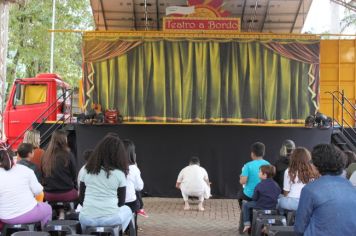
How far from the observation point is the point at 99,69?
1331 cm

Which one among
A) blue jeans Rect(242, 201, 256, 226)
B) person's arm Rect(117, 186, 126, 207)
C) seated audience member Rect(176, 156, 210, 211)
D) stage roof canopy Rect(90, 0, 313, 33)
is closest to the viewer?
person's arm Rect(117, 186, 126, 207)

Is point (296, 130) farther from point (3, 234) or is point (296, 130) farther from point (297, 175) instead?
point (3, 234)

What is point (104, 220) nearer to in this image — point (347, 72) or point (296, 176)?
point (296, 176)

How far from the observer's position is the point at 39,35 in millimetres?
26719

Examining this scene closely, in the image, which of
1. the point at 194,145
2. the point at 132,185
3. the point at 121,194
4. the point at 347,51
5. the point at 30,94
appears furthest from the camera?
the point at 30,94

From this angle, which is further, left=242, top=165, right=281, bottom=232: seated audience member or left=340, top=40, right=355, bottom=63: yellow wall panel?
left=340, top=40, right=355, bottom=63: yellow wall panel

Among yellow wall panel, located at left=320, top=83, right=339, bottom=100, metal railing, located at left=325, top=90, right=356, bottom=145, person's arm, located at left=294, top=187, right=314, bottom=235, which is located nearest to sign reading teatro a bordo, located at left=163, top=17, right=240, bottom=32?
metal railing, located at left=325, top=90, right=356, bottom=145

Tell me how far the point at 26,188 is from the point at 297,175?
326cm

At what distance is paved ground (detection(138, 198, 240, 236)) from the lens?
920 cm

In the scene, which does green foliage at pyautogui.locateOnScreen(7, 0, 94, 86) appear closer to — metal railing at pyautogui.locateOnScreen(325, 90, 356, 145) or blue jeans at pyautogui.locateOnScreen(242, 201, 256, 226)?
metal railing at pyautogui.locateOnScreen(325, 90, 356, 145)

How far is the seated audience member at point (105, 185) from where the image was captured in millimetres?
5512

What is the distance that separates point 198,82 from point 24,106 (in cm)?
543

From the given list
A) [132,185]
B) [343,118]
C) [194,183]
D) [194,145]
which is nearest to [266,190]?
[132,185]

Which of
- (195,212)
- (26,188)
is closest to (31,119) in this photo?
(195,212)
